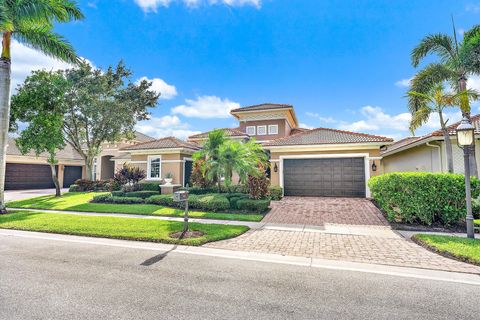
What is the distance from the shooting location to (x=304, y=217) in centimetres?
1032

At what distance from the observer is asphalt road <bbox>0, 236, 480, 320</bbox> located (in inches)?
129

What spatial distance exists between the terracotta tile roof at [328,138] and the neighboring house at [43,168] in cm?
1959

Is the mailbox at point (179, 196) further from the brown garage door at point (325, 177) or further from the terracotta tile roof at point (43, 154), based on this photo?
the terracotta tile roof at point (43, 154)

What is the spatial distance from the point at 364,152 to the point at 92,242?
49.1 ft

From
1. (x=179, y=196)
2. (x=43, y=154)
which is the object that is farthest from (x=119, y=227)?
(x=43, y=154)

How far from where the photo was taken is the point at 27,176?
79.7 feet

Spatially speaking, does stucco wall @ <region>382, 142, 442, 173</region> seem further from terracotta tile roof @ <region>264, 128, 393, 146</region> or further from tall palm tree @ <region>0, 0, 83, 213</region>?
A: tall palm tree @ <region>0, 0, 83, 213</region>

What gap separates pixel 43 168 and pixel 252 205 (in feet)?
86.3

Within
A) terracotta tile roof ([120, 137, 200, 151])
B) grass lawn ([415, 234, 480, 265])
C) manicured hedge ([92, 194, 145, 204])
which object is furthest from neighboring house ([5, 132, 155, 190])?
grass lawn ([415, 234, 480, 265])

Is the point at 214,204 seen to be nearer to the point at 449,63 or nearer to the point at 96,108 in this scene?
the point at 449,63

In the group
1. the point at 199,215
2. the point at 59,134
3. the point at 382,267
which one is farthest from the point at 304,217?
the point at 59,134

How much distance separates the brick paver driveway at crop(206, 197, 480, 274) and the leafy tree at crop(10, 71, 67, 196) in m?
14.2

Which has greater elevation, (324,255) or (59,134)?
(59,134)

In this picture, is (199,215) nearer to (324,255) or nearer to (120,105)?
(324,255)
